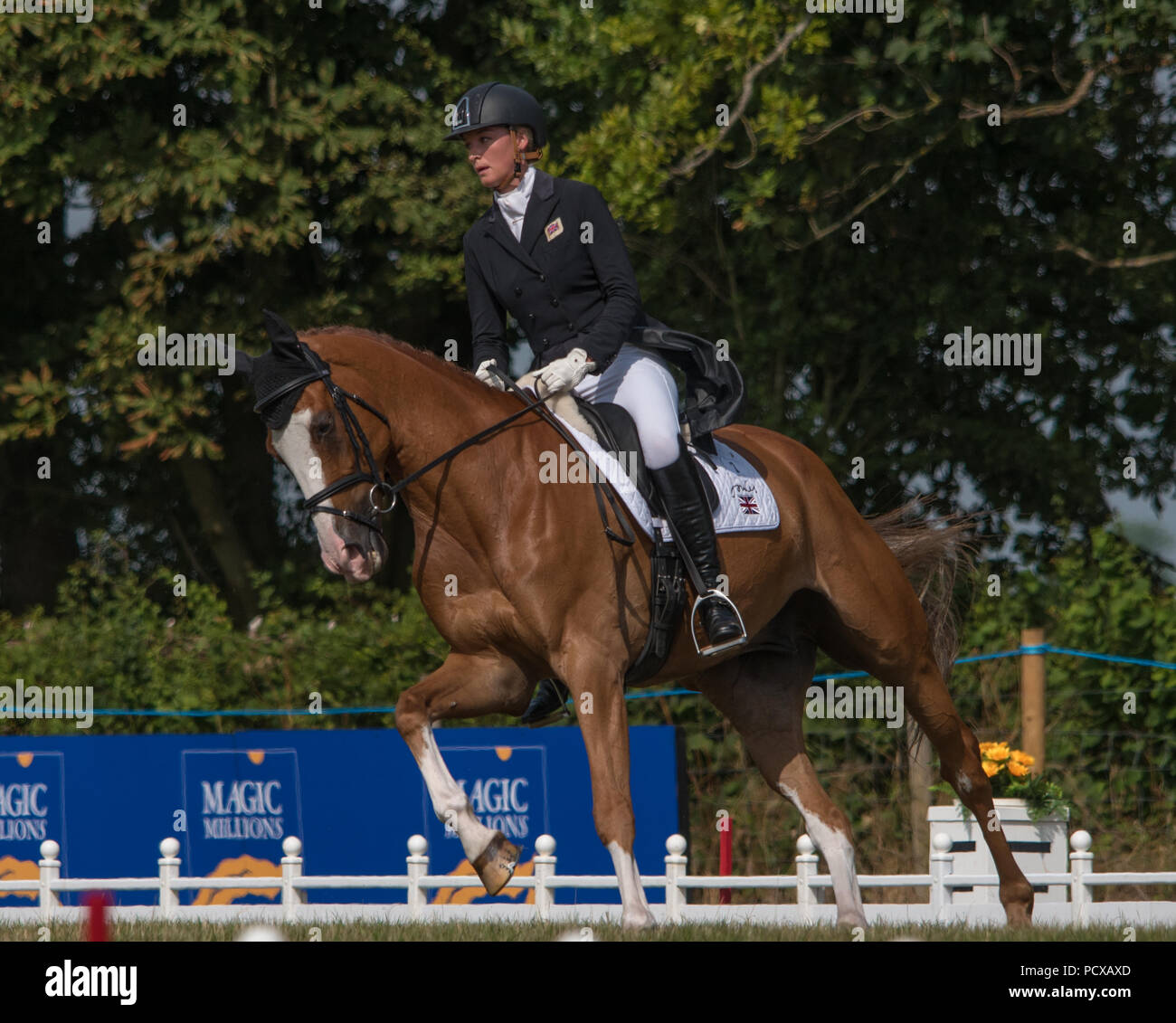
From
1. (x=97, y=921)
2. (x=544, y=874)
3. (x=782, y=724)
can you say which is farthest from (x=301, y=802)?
(x=97, y=921)

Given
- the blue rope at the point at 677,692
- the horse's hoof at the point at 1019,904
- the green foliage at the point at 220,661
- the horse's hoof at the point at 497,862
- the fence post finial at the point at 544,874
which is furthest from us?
the green foliage at the point at 220,661

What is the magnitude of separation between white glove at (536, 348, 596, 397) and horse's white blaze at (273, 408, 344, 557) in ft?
3.62

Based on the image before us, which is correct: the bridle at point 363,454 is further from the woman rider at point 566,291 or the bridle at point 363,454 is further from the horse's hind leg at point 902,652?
the horse's hind leg at point 902,652

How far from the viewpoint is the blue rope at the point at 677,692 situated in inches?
451

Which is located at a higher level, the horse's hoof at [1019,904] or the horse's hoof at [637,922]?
the horse's hoof at [637,922]

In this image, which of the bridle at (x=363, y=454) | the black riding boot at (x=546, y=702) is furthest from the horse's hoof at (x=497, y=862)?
the bridle at (x=363, y=454)

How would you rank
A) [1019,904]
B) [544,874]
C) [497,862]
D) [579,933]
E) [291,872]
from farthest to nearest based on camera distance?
1. [291,872]
2. [544,874]
3. [1019,904]
4. [497,862]
5. [579,933]

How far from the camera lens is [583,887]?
31.4 ft

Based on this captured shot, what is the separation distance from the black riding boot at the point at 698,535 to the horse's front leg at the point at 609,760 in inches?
25.2

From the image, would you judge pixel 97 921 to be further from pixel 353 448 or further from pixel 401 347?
pixel 401 347

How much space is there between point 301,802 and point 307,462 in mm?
5455

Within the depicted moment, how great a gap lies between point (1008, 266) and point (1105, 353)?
1.69 meters

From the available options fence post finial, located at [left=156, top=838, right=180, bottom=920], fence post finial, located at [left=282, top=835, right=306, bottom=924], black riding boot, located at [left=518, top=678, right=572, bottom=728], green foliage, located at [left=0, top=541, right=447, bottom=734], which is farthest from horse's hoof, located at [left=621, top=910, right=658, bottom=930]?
green foliage, located at [left=0, top=541, right=447, bottom=734]

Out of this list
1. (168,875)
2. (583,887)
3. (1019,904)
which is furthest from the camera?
(168,875)
